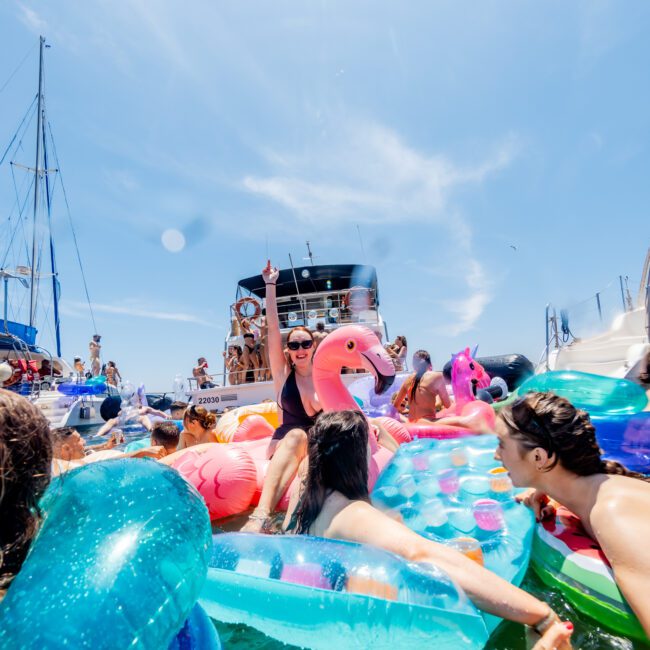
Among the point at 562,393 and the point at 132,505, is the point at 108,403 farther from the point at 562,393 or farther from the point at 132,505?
the point at 132,505

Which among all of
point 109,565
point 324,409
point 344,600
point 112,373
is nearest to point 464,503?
point 324,409

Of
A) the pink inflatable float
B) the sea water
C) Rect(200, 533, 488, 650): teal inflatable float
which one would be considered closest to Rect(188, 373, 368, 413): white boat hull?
the pink inflatable float

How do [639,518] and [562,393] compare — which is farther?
[562,393]

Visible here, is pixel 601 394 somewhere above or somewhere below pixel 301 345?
below

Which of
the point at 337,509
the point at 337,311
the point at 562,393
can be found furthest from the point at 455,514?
the point at 337,311

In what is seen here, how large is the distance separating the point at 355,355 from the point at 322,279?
10359 mm

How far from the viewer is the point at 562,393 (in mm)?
3535

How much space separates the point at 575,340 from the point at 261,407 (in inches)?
275

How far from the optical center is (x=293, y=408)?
3.38m

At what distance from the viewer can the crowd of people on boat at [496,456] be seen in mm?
852

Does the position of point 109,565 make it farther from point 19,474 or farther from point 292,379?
point 292,379

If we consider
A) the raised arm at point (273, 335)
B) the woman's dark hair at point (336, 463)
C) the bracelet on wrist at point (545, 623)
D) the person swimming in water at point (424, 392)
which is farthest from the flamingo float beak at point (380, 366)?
the person swimming in water at point (424, 392)

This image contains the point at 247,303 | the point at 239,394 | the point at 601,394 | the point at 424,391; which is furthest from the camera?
the point at 247,303

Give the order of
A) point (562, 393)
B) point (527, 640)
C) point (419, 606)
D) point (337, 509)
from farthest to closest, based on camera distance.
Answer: point (562, 393)
point (337, 509)
point (527, 640)
point (419, 606)
